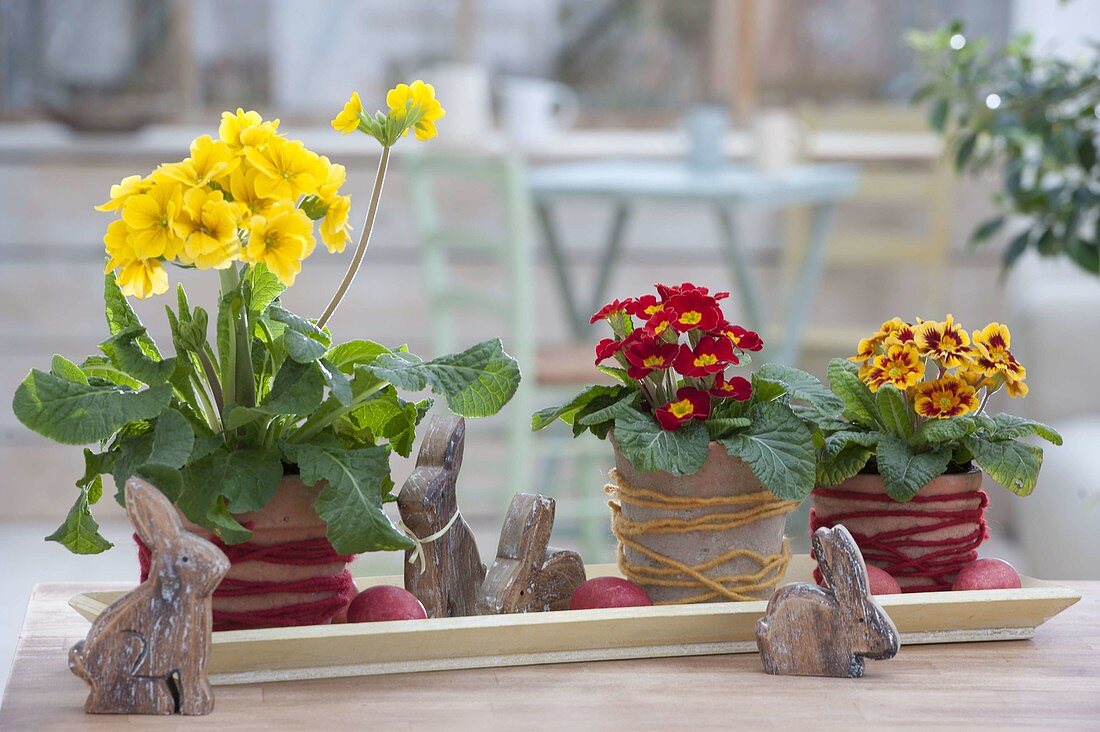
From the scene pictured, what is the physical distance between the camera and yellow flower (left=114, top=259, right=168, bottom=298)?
762 millimetres

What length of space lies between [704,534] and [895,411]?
172 millimetres

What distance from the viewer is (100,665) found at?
0.73 meters

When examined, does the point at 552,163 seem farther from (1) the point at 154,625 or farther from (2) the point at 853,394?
(1) the point at 154,625

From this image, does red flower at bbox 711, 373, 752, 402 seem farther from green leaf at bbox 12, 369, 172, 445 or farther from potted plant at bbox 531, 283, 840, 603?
green leaf at bbox 12, 369, 172, 445

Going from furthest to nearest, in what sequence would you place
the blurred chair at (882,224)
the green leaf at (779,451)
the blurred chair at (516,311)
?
1. the blurred chair at (882,224)
2. the blurred chair at (516,311)
3. the green leaf at (779,451)

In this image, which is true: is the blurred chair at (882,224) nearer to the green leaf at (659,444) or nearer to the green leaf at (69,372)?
the green leaf at (659,444)

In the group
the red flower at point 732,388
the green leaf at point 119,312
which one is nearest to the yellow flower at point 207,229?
the green leaf at point 119,312

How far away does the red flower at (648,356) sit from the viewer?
853 mm

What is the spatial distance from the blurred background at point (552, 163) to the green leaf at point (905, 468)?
187 cm

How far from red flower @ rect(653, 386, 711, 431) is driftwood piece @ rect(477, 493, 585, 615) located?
0.33ft

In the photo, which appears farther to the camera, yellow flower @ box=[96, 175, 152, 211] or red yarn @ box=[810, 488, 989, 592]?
red yarn @ box=[810, 488, 989, 592]

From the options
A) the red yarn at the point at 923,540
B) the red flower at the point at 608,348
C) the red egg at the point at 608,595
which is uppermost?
the red flower at the point at 608,348

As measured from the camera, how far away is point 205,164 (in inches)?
30.1

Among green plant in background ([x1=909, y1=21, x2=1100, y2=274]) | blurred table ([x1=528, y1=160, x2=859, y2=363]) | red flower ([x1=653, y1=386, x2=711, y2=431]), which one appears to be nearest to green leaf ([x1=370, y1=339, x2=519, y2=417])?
red flower ([x1=653, y1=386, x2=711, y2=431])
